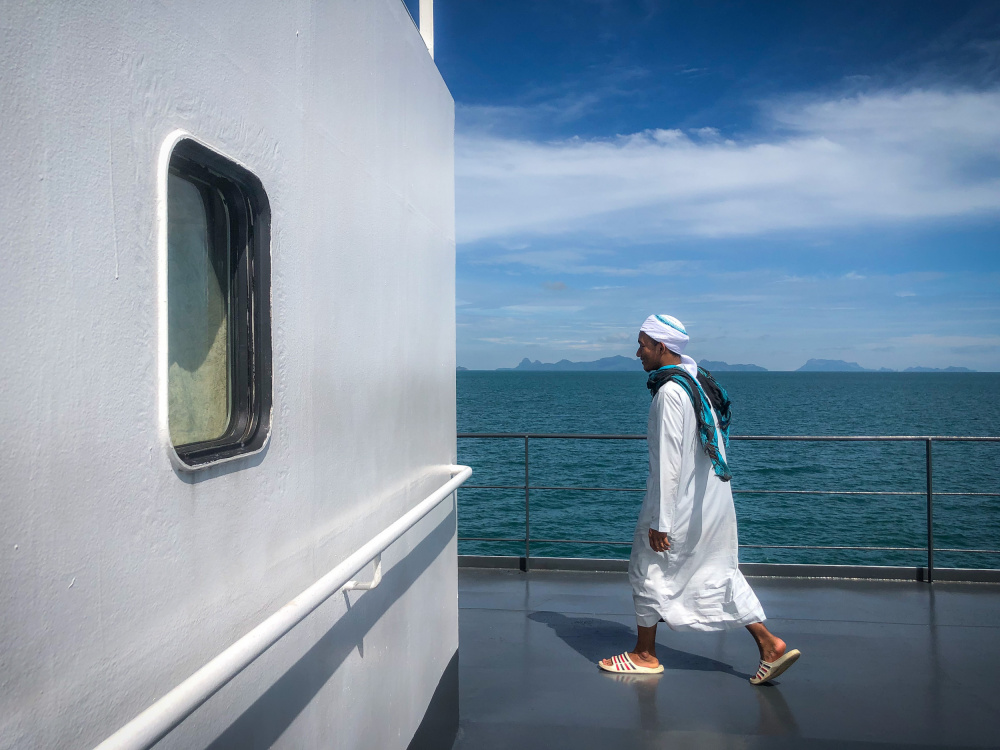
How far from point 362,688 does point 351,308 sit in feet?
3.16

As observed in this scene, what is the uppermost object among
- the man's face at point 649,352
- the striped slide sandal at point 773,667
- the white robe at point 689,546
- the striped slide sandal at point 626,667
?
the man's face at point 649,352

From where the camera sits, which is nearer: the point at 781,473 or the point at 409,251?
the point at 409,251

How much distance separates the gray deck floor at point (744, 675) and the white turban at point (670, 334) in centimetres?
135

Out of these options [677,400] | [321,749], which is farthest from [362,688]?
[677,400]

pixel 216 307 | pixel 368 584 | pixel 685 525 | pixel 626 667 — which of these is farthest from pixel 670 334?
pixel 216 307

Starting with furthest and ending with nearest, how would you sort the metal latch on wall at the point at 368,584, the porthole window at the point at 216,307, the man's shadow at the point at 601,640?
the man's shadow at the point at 601,640 → the metal latch on wall at the point at 368,584 → the porthole window at the point at 216,307

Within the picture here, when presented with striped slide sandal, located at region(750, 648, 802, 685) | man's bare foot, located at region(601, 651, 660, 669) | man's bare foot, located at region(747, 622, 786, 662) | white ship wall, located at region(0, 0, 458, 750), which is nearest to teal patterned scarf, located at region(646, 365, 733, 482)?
man's bare foot, located at region(747, 622, 786, 662)

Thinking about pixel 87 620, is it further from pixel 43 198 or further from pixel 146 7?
pixel 146 7

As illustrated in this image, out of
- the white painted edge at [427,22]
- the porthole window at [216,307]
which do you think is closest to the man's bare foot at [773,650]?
the porthole window at [216,307]

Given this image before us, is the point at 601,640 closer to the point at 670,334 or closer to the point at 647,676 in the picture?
the point at 647,676

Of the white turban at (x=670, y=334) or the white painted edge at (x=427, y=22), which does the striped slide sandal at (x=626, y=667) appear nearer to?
the white turban at (x=670, y=334)

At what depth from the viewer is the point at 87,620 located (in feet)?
3.01

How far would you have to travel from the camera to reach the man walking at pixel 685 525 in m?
3.11

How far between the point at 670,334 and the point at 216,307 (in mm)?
2352
